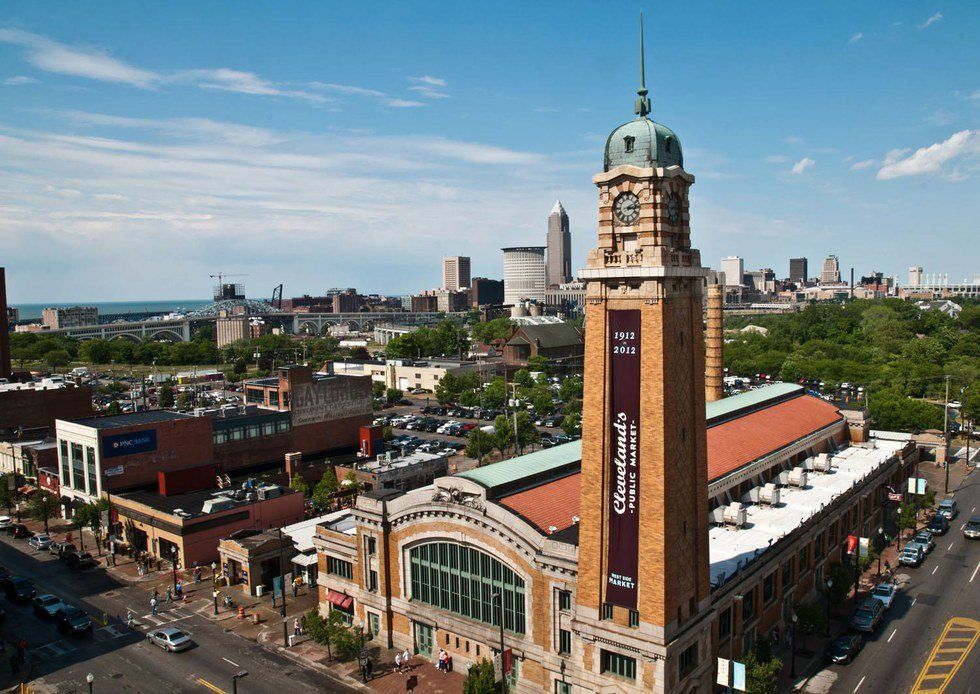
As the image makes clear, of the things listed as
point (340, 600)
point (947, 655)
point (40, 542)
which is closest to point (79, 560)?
point (40, 542)

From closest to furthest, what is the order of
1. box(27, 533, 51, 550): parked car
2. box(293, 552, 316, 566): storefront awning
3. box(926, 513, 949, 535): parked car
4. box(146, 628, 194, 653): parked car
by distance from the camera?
box(146, 628, 194, 653): parked car → box(293, 552, 316, 566): storefront awning → box(926, 513, 949, 535): parked car → box(27, 533, 51, 550): parked car

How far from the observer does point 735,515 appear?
48219 mm

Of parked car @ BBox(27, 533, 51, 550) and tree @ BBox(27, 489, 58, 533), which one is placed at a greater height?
tree @ BBox(27, 489, 58, 533)

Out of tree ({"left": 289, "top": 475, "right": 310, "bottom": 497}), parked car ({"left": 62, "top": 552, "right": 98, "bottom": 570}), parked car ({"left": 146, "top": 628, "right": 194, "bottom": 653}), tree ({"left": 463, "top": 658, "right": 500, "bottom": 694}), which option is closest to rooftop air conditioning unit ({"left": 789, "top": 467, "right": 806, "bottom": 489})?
tree ({"left": 463, "top": 658, "right": 500, "bottom": 694})

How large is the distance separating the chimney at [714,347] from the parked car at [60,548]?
63797 mm

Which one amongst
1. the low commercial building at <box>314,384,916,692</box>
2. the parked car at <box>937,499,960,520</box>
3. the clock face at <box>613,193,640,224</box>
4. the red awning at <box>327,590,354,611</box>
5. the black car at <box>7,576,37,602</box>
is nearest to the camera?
the clock face at <box>613,193,640,224</box>

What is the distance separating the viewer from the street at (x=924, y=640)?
132 ft

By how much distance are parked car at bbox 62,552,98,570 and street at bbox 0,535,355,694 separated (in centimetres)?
377

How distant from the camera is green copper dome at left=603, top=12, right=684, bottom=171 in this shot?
110 ft

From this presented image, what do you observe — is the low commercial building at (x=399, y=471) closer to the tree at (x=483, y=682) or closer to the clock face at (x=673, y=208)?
the tree at (x=483, y=682)

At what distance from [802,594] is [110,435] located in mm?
61173

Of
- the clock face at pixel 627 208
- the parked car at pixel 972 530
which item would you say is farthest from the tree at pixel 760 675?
the parked car at pixel 972 530

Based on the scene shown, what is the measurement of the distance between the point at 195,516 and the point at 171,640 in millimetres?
15809

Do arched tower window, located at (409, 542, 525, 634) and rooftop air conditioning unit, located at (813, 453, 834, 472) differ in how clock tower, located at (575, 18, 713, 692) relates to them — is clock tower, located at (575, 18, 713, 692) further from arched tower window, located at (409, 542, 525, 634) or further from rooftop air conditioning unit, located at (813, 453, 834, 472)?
rooftop air conditioning unit, located at (813, 453, 834, 472)
